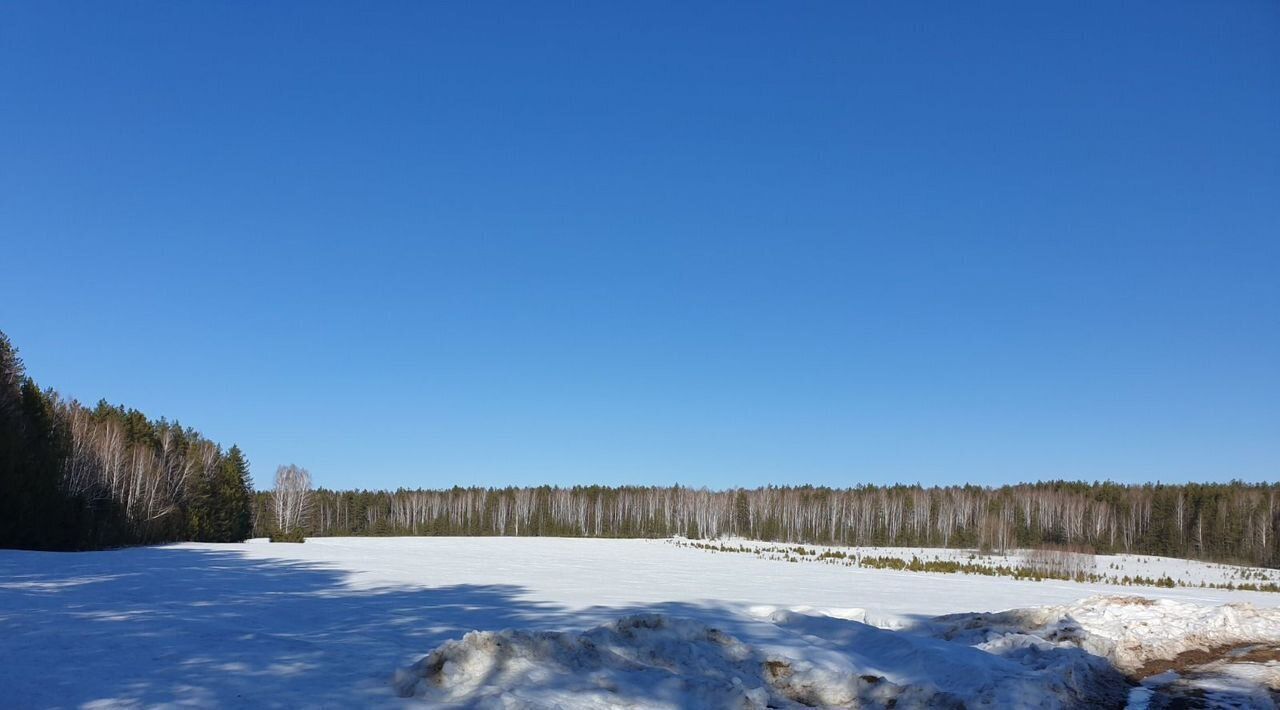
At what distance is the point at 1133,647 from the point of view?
10211 millimetres

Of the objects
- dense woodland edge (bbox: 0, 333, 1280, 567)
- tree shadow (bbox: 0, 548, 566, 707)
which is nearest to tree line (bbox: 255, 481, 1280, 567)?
dense woodland edge (bbox: 0, 333, 1280, 567)

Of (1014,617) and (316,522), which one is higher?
(1014,617)

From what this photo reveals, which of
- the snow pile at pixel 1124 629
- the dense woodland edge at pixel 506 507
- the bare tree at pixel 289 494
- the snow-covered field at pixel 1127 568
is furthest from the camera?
the bare tree at pixel 289 494

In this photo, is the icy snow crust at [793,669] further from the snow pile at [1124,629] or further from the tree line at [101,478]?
the tree line at [101,478]

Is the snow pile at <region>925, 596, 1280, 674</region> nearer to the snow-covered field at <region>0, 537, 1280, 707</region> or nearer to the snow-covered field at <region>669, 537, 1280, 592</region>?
the snow-covered field at <region>0, 537, 1280, 707</region>

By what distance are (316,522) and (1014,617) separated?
8952 centimetres

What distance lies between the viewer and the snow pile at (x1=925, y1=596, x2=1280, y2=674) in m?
9.78

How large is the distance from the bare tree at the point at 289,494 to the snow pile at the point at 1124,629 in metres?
56.8

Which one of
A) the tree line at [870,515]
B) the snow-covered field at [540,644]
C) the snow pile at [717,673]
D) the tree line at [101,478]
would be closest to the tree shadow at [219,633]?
the snow-covered field at [540,644]

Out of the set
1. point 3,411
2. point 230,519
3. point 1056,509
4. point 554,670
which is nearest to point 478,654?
point 554,670

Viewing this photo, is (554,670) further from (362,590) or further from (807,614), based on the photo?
(362,590)

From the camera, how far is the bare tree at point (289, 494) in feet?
193

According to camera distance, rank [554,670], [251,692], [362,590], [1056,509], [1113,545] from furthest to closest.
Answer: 1. [1056,509]
2. [1113,545]
3. [362,590]
4. [554,670]
5. [251,692]

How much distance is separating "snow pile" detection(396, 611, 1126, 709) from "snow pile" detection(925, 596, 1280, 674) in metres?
0.98
